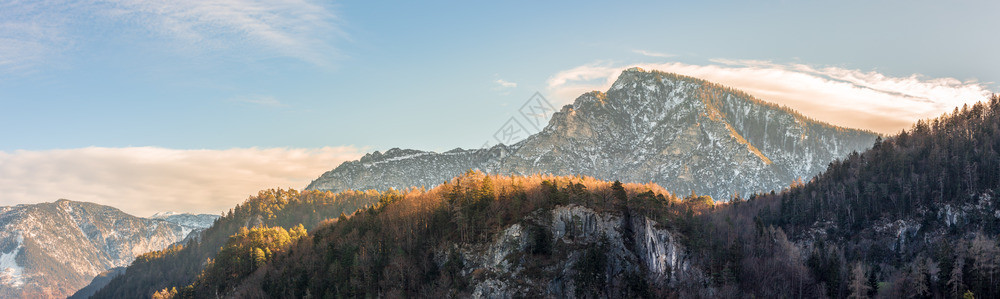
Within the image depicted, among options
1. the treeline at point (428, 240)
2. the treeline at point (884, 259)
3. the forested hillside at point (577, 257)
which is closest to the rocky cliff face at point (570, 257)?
the forested hillside at point (577, 257)

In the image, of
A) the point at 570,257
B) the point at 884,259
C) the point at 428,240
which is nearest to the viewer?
the point at 570,257

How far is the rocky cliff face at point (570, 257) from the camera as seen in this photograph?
142m

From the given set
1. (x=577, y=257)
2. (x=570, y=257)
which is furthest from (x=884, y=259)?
(x=570, y=257)

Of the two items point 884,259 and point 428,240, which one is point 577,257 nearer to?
point 428,240

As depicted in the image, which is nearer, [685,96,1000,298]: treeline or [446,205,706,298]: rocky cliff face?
[685,96,1000,298]: treeline

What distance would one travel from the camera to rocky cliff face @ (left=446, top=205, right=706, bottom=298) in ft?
468

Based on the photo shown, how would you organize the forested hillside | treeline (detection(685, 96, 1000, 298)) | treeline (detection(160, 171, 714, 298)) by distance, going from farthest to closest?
treeline (detection(160, 171, 714, 298)) < the forested hillside < treeline (detection(685, 96, 1000, 298))

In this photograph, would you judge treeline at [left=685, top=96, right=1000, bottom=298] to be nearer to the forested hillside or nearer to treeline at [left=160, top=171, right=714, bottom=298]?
the forested hillside

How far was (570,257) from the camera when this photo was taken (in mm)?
147375

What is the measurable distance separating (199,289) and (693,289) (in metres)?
161

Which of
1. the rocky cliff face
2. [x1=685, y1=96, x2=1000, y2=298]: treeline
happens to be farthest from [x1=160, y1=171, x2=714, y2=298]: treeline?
[x1=685, y1=96, x2=1000, y2=298]: treeline

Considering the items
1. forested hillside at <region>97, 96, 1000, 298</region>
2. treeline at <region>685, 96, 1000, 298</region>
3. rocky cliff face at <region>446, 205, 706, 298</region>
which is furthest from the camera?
rocky cliff face at <region>446, 205, 706, 298</region>

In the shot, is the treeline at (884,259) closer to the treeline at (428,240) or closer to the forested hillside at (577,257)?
the forested hillside at (577,257)

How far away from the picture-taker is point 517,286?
14150cm
